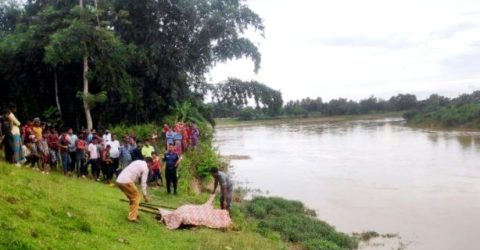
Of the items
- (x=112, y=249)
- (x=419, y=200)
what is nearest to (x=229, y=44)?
(x=419, y=200)

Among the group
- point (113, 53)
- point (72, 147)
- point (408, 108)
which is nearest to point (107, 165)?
point (72, 147)

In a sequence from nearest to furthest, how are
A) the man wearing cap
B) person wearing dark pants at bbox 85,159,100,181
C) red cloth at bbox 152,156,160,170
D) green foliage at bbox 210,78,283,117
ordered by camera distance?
the man wearing cap → person wearing dark pants at bbox 85,159,100,181 → red cloth at bbox 152,156,160,170 → green foliage at bbox 210,78,283,117

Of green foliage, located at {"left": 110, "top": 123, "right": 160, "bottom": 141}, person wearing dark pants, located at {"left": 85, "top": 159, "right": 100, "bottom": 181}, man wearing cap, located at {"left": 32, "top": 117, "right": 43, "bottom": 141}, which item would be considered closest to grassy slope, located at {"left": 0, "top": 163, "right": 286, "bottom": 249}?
man wearing cap, located at {"left": 32, "top": 117, "right": 43, "bottom": 141}

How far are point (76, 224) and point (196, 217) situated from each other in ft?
10.9

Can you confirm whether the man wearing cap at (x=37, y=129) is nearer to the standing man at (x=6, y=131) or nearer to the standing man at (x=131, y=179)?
the standing man at (x=6, y=131)

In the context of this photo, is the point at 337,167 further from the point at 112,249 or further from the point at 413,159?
the point at 112,249

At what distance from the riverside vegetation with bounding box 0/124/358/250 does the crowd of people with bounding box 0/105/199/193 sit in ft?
2.76

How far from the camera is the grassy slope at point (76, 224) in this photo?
777 cm

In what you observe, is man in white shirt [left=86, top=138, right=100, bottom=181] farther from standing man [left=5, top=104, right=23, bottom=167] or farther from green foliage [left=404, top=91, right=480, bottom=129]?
green foliage [left=404, top=91, right=480, bottom=129]

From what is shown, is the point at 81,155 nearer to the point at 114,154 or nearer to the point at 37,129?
the point at 114,154

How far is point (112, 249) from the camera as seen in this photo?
8383 mm

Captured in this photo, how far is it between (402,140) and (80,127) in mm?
37270

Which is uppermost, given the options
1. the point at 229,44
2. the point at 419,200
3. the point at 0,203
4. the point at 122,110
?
the point at 229,44

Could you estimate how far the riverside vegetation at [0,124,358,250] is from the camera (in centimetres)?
802
